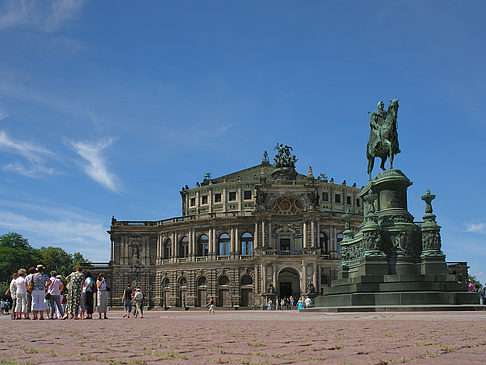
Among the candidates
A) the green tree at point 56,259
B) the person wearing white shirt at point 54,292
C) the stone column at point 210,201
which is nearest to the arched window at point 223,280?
the stone column at point 210,201

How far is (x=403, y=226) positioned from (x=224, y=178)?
61.1m

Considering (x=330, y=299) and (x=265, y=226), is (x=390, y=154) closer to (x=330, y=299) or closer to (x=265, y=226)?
(x=330, y=299)

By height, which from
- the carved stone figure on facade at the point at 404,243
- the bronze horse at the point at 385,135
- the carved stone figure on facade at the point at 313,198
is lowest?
the carved stone figure on facade at the point at 404,243

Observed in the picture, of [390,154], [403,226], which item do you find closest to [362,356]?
[403,226]

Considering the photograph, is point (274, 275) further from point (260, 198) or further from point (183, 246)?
point (183, 246)

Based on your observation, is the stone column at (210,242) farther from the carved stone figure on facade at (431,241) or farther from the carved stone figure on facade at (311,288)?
the carved stone figure on facade at (431,241)

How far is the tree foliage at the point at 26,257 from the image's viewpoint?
281 ft

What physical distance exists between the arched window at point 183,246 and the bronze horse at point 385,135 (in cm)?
4960

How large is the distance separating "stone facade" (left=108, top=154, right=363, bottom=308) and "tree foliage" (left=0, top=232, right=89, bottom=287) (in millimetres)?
17670

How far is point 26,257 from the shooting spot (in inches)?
3452

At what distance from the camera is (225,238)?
68.2m

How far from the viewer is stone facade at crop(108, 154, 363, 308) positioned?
63.2m

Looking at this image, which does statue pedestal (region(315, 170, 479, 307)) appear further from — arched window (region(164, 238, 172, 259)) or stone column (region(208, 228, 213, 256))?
arched window (region(164, 238, 172, 259))

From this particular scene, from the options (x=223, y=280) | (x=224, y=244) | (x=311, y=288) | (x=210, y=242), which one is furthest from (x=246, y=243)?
(x=311, y=288)
